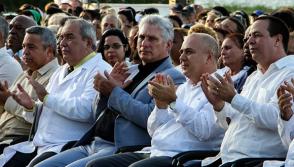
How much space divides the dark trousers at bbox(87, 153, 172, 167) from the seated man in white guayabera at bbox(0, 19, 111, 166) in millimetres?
885

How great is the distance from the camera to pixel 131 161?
7.11 meters

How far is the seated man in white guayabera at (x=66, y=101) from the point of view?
7895 millimetres

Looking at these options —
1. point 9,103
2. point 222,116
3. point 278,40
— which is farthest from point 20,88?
point 278,40

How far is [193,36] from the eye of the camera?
7.17 m

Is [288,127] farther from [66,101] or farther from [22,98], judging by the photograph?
[22,98]

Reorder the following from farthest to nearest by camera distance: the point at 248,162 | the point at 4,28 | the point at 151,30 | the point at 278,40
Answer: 1. the point at 4,28
2. the point at 151,30
3. the point at 278,40
4. the point at 248,162

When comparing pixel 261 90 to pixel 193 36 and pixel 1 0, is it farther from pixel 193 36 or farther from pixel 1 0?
pixel 1 0

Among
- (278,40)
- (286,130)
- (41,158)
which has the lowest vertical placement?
(41,158)

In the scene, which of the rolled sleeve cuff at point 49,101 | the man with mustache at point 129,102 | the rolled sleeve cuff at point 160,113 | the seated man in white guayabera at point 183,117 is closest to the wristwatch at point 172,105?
the seated man in white guayabera at point 183,117

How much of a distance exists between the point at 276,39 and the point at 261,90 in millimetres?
433

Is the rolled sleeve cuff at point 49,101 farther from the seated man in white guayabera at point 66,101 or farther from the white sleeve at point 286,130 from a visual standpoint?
the white sleeve at point 286,130

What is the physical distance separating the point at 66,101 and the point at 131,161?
43.4 inches

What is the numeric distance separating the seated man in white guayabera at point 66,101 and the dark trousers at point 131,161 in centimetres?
88

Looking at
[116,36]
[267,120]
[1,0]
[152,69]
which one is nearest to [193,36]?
[152,69]
